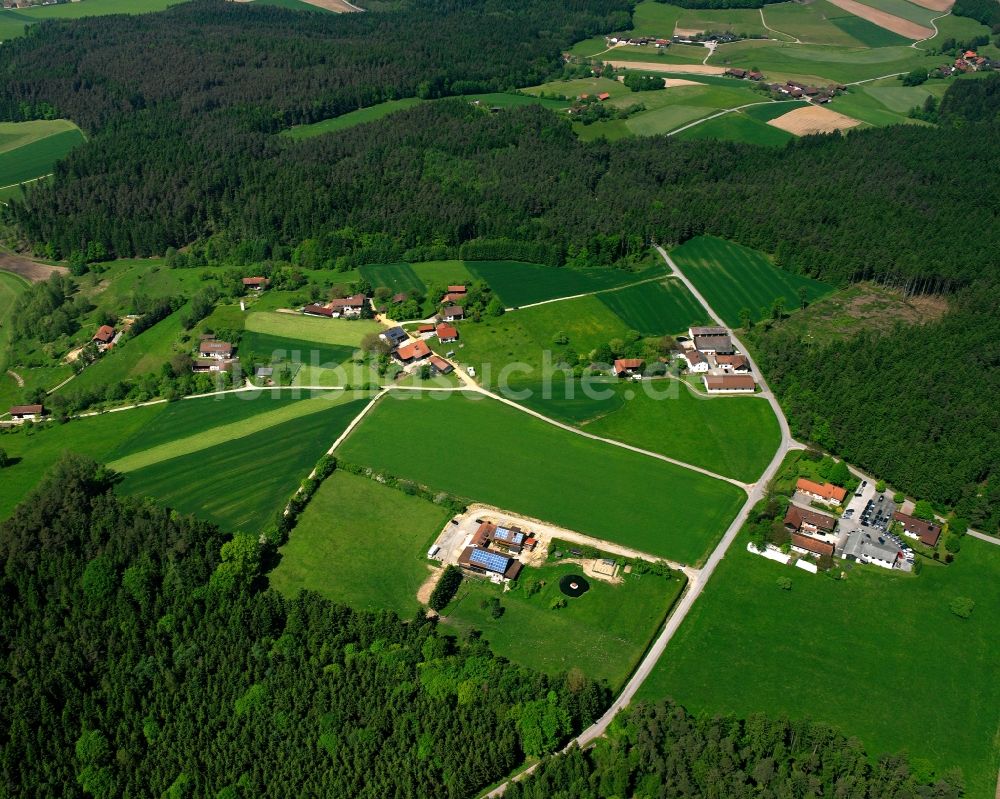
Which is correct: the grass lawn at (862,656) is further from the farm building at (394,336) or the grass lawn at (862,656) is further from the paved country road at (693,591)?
the farm building at (394,336)

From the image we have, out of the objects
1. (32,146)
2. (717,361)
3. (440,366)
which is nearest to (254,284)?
(440,366)

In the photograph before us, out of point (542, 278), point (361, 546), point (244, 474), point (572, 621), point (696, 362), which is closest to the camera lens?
point (572, 621)

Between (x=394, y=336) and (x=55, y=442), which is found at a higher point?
(x=394, y=336)

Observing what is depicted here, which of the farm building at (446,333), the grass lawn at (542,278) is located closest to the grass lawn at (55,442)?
the farm building at (446,333)

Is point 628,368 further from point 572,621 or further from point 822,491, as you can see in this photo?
point 572,621

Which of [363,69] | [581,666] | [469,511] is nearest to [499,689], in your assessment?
[581,666]

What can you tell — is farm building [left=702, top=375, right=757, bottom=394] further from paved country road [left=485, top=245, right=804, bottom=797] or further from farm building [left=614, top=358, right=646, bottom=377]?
farm building [left=614, top=358, right=646, bottom=377]
